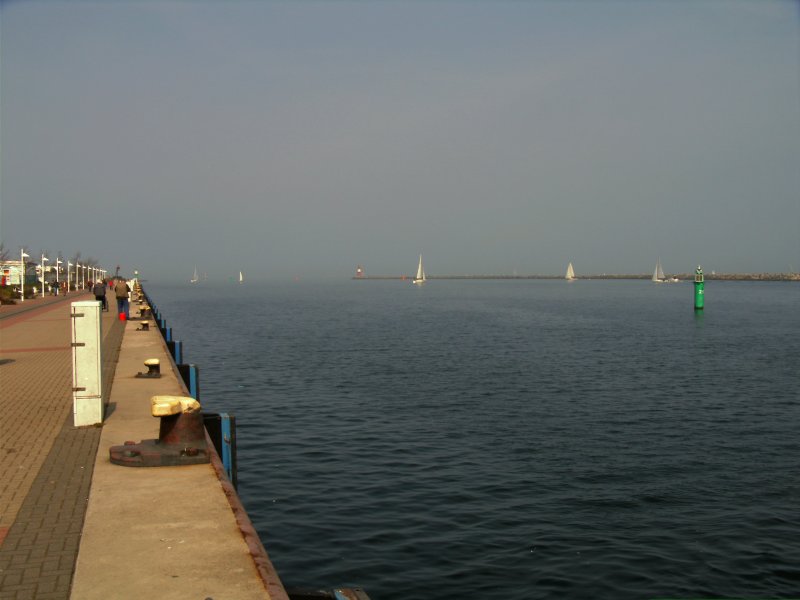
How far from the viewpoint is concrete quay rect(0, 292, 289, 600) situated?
570 centimetres

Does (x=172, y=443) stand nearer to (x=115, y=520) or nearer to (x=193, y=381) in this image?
(x=115, y=520)

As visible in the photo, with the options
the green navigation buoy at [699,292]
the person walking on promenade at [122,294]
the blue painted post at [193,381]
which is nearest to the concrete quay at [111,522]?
the blue painted post at [193,381]

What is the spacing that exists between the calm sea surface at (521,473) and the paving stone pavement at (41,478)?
319 cm

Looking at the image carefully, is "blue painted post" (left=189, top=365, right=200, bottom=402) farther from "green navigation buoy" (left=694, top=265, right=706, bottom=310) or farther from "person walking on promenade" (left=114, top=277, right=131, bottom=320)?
"green navigation buoy" (left=694, top=265, right=706, bottom=310)

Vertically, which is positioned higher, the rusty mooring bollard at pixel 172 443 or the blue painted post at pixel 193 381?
the rusty mooring bollard at pixel 172 443

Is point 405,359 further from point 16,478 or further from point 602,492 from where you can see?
point 16,478

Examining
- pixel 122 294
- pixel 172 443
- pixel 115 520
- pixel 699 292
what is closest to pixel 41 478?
pixel 172 443

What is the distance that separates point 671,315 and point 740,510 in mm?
61241

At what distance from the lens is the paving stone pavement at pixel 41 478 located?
235 inches

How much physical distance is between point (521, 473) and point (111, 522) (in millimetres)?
9374

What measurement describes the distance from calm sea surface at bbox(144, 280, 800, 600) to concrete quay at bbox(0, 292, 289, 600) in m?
2.77

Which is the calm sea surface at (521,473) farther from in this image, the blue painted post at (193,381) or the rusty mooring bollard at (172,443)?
the rusty mooring bollard at (172,443)

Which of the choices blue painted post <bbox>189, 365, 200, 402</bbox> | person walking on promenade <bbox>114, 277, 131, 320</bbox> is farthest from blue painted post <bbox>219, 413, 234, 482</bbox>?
person walking on promenade <bbox>114, 277, 131, 320</bbox>

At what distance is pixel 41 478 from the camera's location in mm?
8672
